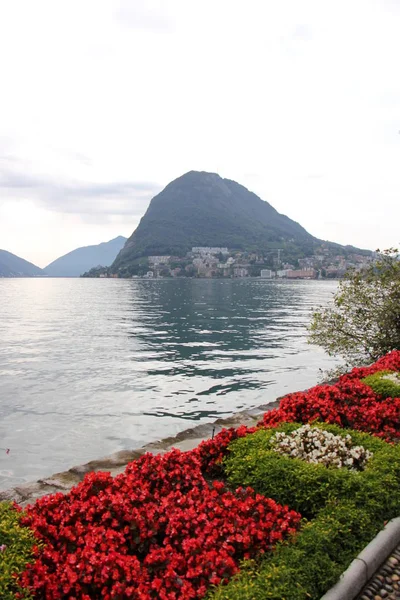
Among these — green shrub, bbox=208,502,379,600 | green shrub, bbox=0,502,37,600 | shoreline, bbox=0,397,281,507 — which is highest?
green shrub, bbox=0,502,37,600

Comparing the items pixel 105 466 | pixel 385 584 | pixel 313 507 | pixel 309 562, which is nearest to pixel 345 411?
pixel 313 507

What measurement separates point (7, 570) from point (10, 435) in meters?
13.7

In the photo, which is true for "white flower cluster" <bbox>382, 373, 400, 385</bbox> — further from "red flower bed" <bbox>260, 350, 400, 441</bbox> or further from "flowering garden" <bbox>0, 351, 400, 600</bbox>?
"flowering garden" <bbox>0, 351, 400, 600</bbox>

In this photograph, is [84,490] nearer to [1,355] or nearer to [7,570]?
[7,570]

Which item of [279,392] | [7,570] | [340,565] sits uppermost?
[7,570]

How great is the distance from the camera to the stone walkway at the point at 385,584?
5.20 meters

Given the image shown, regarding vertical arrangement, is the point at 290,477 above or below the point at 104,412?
above

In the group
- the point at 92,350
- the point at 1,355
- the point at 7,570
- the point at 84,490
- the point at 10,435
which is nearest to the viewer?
the point at 7,570

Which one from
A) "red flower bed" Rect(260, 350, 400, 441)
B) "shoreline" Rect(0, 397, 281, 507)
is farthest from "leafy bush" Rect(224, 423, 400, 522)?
"red flower bed" Rect(260, 350, 400, 441)

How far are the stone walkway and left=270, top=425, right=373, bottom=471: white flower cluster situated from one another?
1.90m

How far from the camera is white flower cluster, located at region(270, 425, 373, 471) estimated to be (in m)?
7.83

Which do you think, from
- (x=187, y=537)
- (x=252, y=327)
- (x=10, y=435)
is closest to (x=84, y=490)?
(x=187, y=537)

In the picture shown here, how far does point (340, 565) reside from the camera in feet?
17.3

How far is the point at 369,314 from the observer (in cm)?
2219
